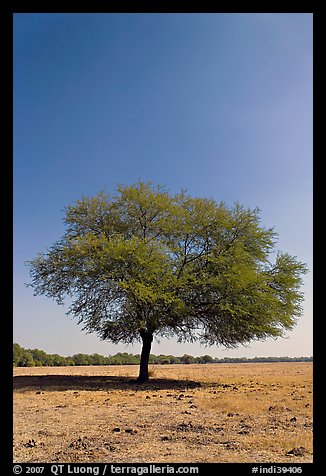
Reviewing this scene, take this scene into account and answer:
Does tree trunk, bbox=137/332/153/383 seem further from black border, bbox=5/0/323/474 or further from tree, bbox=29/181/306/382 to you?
black border, bbox=5/0/323/474

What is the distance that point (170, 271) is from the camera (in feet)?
71.7

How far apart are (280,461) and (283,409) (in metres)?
6.24

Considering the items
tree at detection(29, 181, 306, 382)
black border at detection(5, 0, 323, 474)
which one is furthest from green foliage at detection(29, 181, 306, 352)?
black border at detection(5, 0, 323, 474)

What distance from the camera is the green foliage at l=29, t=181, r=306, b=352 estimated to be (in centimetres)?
2125

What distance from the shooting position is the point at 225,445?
27.9 feet

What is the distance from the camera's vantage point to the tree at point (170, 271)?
69.7ft

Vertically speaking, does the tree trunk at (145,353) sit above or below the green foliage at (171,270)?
below

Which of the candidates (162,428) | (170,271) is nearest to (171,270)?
(170,271)

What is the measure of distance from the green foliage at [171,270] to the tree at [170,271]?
55 millimetres

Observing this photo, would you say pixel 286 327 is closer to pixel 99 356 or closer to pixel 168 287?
pixel 168 287
